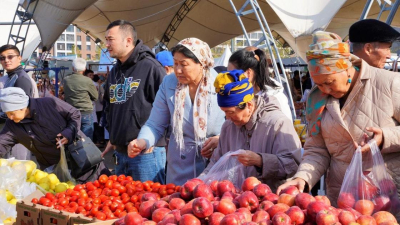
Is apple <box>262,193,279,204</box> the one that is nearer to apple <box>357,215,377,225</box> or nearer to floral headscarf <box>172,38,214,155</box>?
apple <box>357,215,377,225</box>

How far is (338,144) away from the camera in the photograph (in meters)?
2.19

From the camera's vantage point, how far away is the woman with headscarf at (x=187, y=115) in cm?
285

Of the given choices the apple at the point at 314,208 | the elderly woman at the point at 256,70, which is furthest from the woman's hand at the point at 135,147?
the apple at the point at 314,208

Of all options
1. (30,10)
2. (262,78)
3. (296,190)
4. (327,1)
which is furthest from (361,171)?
(30,10)

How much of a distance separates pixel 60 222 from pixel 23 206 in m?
0.42

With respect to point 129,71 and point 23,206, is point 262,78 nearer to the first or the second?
point 129,71

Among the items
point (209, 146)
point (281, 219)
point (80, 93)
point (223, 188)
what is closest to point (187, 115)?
point (209, 146)

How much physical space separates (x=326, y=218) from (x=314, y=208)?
88mm

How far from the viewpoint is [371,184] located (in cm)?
199

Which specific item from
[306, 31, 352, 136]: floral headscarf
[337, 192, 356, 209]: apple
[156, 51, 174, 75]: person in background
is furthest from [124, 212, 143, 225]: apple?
[156, 51, 174, 75]: person in background

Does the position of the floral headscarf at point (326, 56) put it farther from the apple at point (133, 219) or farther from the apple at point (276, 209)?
the apple at point (133, 219)

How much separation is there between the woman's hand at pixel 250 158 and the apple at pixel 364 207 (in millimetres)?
575

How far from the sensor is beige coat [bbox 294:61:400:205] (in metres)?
2.05

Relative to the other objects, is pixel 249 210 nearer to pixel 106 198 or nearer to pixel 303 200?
pixel 303 200
